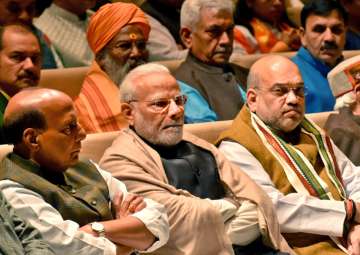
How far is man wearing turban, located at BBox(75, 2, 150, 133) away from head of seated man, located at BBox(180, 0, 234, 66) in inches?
10.4

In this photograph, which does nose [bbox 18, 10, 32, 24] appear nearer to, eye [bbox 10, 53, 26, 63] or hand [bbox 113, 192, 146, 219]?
eye [bbox 10, 53, 26, 63]

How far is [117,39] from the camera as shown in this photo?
436cm

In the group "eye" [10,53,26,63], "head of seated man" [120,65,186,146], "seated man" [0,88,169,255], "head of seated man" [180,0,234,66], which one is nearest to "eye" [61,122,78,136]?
"seated man" [0,88,169,255]

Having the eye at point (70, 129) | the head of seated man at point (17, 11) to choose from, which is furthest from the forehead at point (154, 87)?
the head of seated man at point (17, 11)

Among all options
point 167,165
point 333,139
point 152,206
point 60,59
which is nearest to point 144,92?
point 167,165

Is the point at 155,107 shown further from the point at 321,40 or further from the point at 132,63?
the point at 321,40

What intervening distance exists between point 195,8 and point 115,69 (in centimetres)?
50

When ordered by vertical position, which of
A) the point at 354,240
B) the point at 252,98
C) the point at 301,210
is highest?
the point at 252,98

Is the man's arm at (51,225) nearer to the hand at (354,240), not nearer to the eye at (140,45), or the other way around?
the hand at (354,240)

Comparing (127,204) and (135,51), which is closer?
(127,204)

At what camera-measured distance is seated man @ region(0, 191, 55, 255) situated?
9.29ft

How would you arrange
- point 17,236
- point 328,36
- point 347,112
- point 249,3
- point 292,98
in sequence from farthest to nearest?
point 249,3 → point 328,36 → point 347,112 → point 292,98 → point 17,236

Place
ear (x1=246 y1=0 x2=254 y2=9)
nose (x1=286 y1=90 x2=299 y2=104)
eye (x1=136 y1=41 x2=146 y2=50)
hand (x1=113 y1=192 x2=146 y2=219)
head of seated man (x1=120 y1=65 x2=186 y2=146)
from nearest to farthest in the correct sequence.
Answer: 1. hand (x1=113 y1=192 x2=146 y2=219)
2. head of seated man (x1=120 y1=65 x2=186 y2=146)
3. nose (x1=286 y1=90 x2=299 y2=104)
4. eye (x1=136 y1=41 x2=146 y2=50)
5. ear (x1=246 y1=0 x2=254 y2=9)

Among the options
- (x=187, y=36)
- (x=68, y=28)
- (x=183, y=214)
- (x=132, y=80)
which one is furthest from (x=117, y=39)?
(x=183, y=214)
